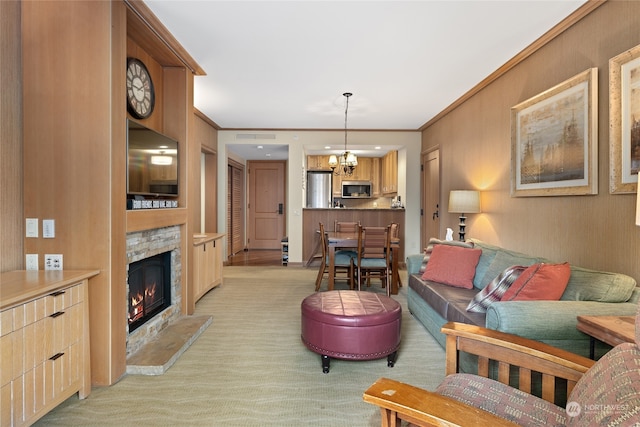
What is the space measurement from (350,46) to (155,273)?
8.82 ft

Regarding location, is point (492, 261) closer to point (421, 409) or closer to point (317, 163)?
point (421, 409)

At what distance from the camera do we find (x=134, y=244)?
2516mm

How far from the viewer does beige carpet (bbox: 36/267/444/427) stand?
74.0 inches

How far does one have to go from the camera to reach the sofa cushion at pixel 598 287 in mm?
1923

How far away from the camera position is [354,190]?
8555mm

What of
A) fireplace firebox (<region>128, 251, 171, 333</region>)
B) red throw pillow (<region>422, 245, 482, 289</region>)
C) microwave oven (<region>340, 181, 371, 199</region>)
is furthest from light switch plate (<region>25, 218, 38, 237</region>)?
microwave oven (<region>340, 181, 371, 199</region>)

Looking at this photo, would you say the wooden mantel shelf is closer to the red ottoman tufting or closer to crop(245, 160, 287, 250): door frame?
the red ottoman tufting

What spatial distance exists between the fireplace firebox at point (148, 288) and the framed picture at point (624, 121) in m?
3.41

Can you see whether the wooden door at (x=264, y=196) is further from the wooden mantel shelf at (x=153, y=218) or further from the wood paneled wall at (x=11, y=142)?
the wood paneled wall at (x=11, y=142)

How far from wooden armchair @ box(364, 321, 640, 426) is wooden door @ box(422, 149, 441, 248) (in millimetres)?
4225

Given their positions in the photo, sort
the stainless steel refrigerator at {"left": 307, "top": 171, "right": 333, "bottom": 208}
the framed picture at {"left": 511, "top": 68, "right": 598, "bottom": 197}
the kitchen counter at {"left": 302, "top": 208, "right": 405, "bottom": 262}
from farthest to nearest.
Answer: the stainless steel refrigerator at {"left": 307, "top": 171, "right": 333, "bottom": 208}, the kitchen counter at {"left": 302, "top": 208, "right": 405, "bottom": 262}, the framed picture at {"left": 511, "top": 68, "right": 598, "bottom": 197}

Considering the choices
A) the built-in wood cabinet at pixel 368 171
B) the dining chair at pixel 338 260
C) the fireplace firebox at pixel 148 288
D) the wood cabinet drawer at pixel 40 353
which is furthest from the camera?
the built-in wood cabinet at pixel 368 171

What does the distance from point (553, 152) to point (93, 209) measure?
3.41 meters

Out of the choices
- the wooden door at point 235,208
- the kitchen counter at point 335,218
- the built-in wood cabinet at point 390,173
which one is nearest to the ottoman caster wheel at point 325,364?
the kitchen counter at point 335,218
